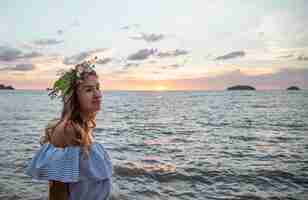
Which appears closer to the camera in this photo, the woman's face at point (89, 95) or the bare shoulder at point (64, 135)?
the bare shoulder at point (64, 135)

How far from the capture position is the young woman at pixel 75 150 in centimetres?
275

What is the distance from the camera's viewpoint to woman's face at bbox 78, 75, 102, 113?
3000 millimetres

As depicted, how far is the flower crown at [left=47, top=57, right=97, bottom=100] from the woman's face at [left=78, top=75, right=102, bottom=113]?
0.08 meters

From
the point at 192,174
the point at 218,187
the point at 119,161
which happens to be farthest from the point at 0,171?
the point at 218,187

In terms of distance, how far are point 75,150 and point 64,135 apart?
0.17 m

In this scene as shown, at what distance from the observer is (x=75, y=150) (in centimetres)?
275

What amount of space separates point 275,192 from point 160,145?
8.26m

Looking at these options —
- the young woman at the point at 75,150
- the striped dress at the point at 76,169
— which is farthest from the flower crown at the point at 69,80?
the striped dress at the point at 76,169

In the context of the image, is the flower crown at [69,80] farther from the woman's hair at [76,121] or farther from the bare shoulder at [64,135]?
the bare shoulder at [64,135]

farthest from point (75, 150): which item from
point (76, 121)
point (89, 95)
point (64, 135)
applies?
point (89, 95)

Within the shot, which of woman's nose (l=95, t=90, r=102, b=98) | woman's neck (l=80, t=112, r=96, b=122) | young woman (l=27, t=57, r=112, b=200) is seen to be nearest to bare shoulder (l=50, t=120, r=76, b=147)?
young woman (l=27, t=57, r=112, b=200)

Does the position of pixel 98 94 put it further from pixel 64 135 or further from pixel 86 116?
pixel 64 135

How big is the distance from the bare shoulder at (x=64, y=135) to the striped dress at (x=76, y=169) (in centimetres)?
5

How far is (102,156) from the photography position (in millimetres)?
3049
